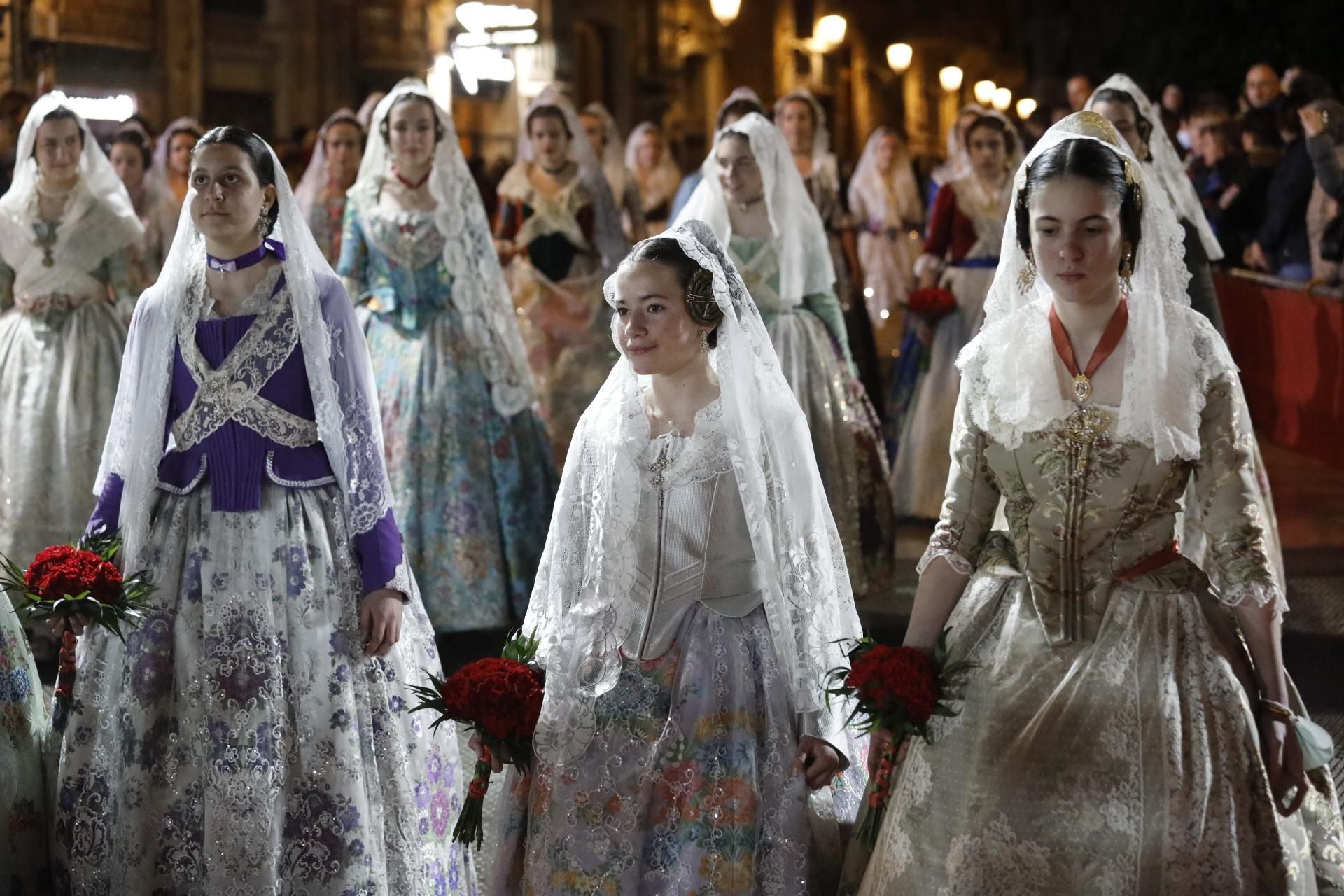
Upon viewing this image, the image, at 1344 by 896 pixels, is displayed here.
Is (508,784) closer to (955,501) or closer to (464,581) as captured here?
(955,501)

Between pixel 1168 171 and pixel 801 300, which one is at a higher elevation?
pixel 1168 171

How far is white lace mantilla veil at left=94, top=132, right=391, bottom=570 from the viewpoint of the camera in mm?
4078

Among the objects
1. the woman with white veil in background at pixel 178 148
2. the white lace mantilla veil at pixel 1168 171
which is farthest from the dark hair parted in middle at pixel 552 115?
the white lace mantilla veil at pixel 1168 171

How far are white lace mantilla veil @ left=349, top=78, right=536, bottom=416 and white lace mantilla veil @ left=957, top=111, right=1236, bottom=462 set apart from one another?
3.66 metres

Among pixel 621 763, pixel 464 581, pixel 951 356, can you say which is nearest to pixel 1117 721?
pixel 621 763

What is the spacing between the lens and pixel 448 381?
7.16 metres

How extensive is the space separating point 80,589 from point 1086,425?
2.09m

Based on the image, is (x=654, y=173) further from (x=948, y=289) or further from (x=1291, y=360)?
(x=948, y=289)

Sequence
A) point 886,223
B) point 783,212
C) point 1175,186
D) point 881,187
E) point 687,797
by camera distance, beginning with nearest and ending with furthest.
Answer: point 687,797, point 1175,186, point 783,212, point 886,223, point 881,187

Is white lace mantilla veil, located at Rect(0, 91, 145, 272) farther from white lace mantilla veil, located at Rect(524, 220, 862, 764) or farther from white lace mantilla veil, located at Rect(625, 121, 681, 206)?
white lace mantilla veil, located at Rect(625, 121, 681, 206)

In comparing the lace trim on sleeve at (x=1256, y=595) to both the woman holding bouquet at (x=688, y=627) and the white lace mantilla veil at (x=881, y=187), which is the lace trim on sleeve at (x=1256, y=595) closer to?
the woman holding bouquet at (x=688, y=627)

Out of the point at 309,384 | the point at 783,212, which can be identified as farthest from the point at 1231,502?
the point at 783,212

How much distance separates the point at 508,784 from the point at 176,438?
1.10 metres

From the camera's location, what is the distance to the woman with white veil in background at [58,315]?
7055 mm
